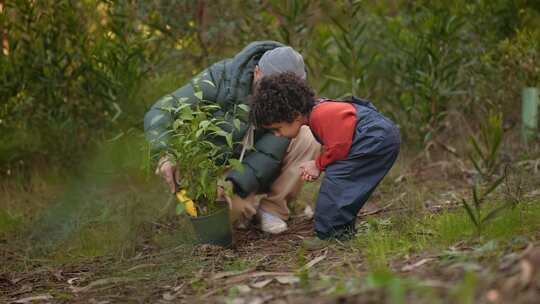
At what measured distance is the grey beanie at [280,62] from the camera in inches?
145

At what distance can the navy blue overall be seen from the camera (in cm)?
353

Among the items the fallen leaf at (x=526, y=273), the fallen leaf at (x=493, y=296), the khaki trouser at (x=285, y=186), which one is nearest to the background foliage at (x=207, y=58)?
the khaki trouser at (x=285, y=186)

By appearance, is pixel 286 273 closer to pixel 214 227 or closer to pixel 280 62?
pixel 214 227

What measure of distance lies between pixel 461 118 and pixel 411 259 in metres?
3.17

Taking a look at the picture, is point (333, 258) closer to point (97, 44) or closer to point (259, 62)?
point (259, 62)

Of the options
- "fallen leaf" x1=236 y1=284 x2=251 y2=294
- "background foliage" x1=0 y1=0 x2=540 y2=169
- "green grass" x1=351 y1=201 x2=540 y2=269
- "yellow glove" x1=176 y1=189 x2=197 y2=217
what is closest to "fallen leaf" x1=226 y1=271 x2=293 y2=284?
"fallen leaf" x1=236 y1=284 x2=251 y2=294

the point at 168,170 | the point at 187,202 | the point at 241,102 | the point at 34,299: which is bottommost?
the point at 34,299

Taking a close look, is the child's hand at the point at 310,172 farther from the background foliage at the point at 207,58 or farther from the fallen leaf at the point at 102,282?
the background foliage at the point at 207,58

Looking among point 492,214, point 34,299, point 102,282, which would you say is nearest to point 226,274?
point 102,282

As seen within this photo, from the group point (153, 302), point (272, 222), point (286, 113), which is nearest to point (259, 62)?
point (286, 113)

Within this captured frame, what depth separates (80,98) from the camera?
17.3 ft

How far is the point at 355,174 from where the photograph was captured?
3564 millimetres

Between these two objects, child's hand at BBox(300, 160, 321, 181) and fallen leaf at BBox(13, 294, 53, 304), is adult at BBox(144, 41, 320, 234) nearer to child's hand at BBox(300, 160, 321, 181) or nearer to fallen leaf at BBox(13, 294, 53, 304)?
child's hand at BBox(300, 160, 321, 181)

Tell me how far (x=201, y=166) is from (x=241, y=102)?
20.7 inches
